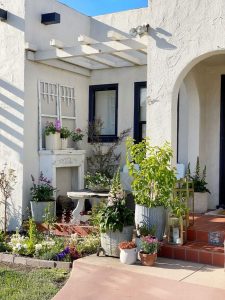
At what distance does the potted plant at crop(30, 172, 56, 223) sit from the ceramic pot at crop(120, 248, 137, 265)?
299 cm

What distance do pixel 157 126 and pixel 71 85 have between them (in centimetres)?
388

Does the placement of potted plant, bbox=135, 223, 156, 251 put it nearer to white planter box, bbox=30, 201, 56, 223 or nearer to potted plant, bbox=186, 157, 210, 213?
potted plant, bbox=186, 157, 210, 213

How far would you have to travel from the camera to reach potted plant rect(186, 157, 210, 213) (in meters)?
9.53

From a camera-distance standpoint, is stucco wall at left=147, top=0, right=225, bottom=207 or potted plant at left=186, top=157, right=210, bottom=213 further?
potted plant at left=186, top=157, right=210, bottom=213

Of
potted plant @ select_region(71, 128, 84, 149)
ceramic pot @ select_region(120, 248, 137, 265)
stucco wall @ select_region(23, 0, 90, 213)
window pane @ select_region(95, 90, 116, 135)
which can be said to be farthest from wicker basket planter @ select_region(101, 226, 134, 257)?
window pane @ select_region(95, 90, 116, 135)

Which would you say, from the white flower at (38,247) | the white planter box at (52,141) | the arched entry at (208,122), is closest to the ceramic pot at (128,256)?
the white flower at (38,247)

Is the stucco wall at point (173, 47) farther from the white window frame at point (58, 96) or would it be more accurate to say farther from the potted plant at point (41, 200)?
the white window frame at point (58, 96)

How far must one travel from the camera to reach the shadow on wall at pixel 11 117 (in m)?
9.95

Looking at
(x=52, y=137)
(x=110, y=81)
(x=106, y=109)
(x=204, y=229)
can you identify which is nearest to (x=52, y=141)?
(x=52, y=137)

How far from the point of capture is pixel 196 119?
1001 centimetres

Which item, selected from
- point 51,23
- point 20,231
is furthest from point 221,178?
point 51,23

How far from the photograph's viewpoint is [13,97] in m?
10.1

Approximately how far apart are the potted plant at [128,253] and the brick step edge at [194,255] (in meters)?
0.64

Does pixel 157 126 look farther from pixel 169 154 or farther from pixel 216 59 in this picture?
pixel 216 59
